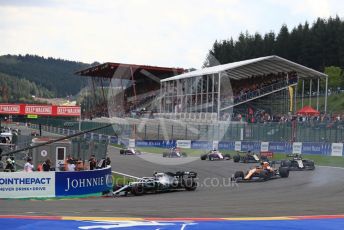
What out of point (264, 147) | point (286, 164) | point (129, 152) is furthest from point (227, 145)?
point (286, 164)

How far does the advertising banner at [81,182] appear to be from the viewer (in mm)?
21875

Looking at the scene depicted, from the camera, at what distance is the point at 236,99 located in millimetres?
57562

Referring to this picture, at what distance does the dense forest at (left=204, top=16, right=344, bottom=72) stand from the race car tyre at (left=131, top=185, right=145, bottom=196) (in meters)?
73.7

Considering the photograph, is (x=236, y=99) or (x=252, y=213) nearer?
(x=252, y=213)

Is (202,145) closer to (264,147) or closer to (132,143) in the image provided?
(264,147)

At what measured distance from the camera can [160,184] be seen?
2367cm

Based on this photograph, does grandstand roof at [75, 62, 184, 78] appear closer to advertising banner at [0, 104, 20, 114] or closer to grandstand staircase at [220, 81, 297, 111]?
advertising banner at [0, 104, 20, 114]

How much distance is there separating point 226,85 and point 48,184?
38.5 metres

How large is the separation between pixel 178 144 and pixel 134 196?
1102 inches

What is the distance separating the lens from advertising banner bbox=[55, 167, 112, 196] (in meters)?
21.9

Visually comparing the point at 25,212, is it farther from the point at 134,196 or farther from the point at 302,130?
the point at 302,130

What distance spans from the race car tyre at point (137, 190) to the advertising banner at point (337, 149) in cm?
1632

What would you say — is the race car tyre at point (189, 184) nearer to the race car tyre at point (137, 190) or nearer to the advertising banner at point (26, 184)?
the race car tyre at point (137, 190)

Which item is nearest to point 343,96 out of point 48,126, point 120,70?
point 120,70
